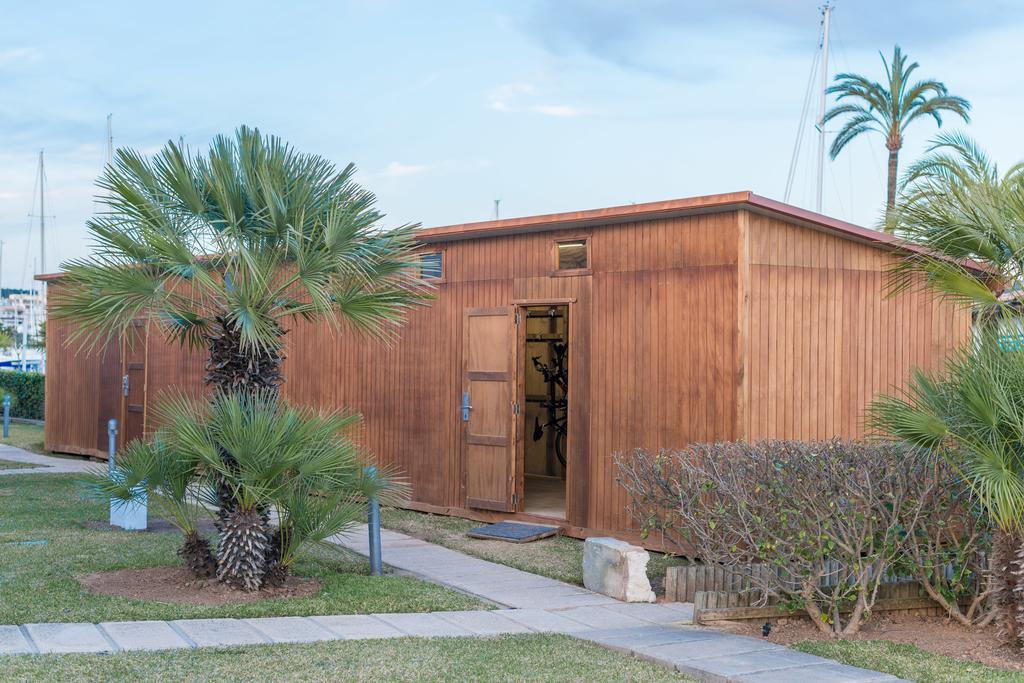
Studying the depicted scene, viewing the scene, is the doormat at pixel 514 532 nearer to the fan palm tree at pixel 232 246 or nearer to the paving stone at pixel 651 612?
the paving stone at pixel 651 612

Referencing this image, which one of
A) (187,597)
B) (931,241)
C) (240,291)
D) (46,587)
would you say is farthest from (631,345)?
(46,587)

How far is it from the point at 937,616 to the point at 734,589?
4.21 feet

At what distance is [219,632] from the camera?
562 cm

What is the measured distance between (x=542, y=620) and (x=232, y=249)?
3.16m

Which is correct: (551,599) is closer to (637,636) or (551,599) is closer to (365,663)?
(637,636)

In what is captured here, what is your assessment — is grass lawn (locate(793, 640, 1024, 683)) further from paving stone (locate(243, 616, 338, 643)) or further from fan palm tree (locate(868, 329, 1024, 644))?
paving stone (locate(243, 616, 338, 643))

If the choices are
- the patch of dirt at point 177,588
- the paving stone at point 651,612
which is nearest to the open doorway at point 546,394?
the paving stone at point 651,612

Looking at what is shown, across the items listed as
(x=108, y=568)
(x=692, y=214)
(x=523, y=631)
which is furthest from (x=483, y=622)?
(x=692, y=214)

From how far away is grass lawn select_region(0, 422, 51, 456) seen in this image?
17.6m

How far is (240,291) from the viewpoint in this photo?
6660 millimetres

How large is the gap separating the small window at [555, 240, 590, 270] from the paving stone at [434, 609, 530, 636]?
13.0ft

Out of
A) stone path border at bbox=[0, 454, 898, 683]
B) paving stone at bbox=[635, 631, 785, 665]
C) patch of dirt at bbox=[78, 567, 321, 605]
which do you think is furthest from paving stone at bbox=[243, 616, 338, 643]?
paving stone at bbox=[635, 631, 785, 665]

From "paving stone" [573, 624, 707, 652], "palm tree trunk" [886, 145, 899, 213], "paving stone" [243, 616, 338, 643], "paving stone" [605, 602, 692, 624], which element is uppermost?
"palm tree trunk" [886, 145, 899, 213]

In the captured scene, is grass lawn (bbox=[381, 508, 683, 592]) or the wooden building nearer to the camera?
grass lawn (bbox=[381, 508, 683, 592])
